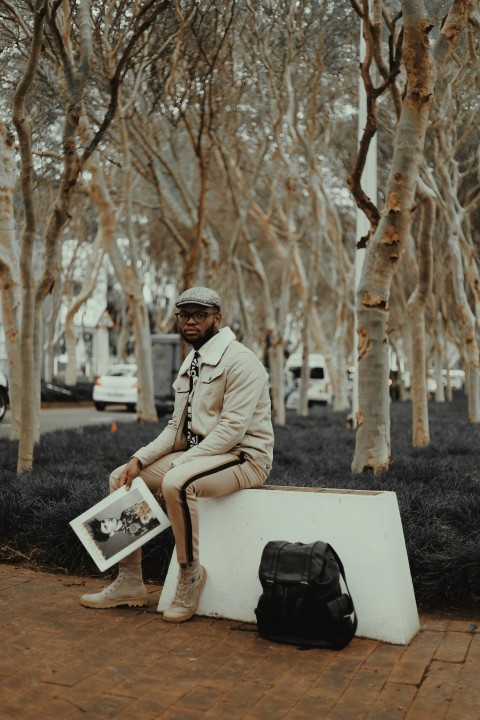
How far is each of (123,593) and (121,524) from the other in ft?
1.22

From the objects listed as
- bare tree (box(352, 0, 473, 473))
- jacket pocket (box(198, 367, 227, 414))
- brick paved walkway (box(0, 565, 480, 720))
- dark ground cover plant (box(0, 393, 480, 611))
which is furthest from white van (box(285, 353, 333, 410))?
brick paved walkway (box(0, 565, 480, 720))

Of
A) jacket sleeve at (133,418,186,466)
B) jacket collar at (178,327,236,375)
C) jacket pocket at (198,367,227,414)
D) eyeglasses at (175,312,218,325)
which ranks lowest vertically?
jacket sleeve at (133,418,186,466)

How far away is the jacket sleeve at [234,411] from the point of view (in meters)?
4.71

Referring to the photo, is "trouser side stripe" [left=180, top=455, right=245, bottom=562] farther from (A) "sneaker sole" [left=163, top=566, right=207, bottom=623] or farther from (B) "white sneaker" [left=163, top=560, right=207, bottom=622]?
(A) "sneaker sole" [left=163, top=566, right=207, bottom=623]

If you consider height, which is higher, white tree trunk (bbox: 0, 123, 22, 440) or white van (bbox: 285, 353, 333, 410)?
white tree trunk (bbox: 0, 123, 22, 440)

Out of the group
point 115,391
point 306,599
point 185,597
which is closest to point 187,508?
point 185,597

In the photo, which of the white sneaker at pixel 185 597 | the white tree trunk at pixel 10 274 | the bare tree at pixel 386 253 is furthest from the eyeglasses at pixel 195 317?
the white tree trunk at pixel 10 274

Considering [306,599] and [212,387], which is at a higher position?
[212,387]

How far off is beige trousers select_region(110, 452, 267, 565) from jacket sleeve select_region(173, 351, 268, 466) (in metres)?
0.06

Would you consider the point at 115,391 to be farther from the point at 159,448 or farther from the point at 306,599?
the point at 306,599

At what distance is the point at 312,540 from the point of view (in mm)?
4496

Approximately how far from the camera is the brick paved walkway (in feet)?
11.1

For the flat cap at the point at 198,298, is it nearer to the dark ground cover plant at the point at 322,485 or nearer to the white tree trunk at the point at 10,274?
the dark ground cover plant at the point at 322,485

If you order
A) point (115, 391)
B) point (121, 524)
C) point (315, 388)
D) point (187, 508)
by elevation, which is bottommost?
point (121, 524)
